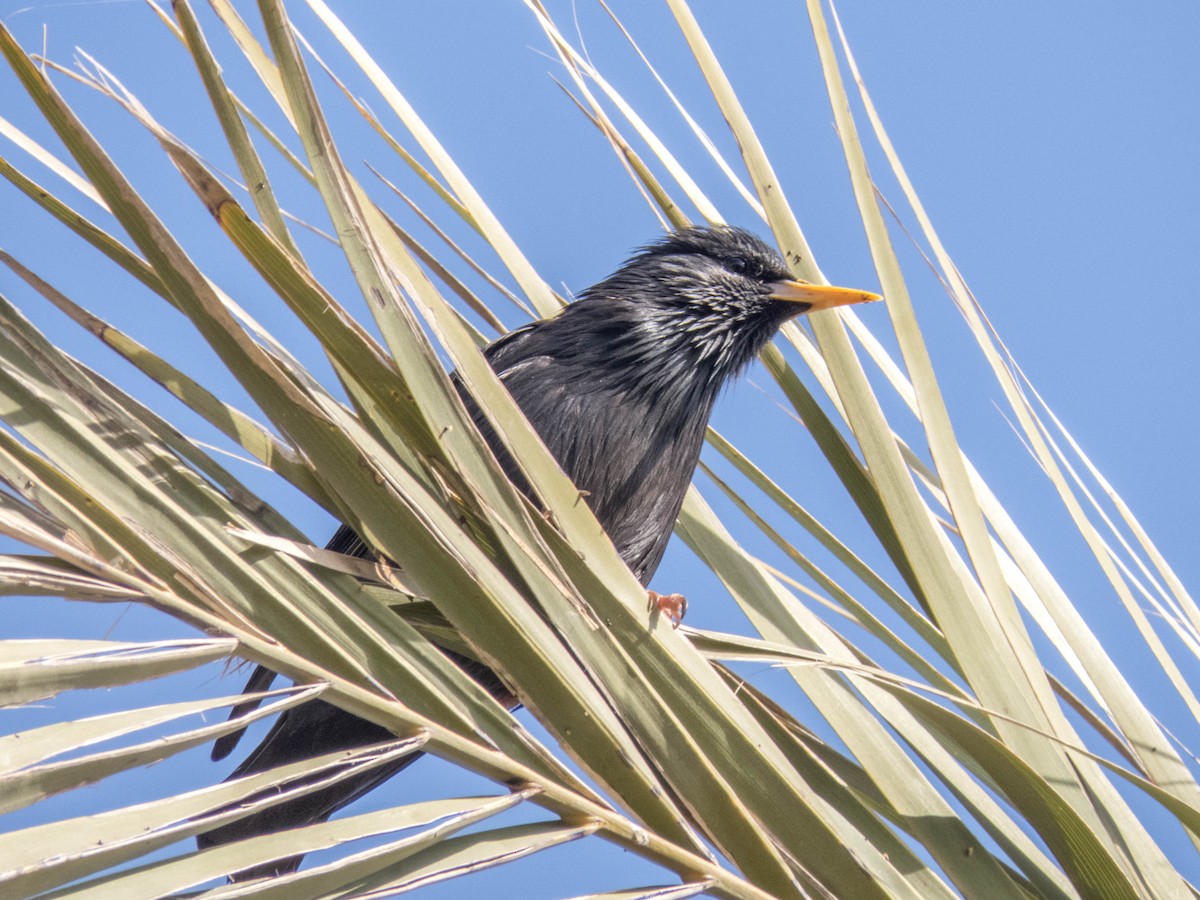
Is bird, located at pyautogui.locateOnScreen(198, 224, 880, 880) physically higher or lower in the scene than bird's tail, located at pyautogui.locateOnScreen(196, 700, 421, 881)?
higher

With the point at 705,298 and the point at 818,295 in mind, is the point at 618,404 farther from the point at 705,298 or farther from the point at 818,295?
the point at 818,295

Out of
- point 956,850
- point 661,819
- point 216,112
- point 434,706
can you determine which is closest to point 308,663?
point 434,706

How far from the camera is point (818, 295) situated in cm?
164

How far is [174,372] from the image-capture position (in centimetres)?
126

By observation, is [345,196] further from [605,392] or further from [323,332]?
[605,392]

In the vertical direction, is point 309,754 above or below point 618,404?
below

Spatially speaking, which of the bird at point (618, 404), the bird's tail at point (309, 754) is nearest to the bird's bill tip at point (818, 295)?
the bird at point (618, 404)

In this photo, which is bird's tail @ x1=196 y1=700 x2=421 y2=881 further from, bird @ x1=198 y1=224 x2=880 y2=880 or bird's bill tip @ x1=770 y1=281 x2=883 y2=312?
bird's bill tip @ x1=770 y1=281 x2=883 y2=312

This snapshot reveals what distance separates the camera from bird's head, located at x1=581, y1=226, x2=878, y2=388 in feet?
7.51

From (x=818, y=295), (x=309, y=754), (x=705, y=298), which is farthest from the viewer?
(x=705, y=298)

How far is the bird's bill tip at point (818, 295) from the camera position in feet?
5.23

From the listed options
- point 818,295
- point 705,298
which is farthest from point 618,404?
point 818,295

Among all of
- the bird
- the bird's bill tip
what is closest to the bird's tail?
the bird

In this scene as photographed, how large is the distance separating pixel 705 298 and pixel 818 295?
80cm
